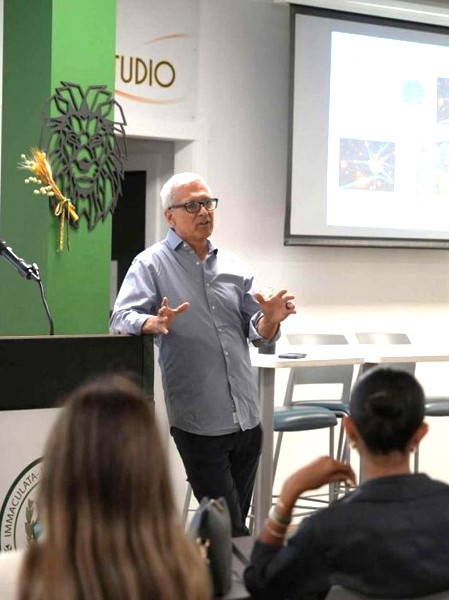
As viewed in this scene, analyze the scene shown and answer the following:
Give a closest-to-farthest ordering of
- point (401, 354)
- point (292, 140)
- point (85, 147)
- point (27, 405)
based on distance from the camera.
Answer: point (27, 405) < point (85, 147) < point (401, 354) < point (292, 140)

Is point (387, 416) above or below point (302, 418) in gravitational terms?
above

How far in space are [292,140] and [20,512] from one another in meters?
3.50

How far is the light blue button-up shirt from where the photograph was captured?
363cm

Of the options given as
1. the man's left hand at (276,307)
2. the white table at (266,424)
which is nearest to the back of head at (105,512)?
the man's left hand at (276,307)

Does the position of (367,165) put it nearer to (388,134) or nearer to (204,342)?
(388,134)

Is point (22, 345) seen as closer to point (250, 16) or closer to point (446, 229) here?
point (250, 16)

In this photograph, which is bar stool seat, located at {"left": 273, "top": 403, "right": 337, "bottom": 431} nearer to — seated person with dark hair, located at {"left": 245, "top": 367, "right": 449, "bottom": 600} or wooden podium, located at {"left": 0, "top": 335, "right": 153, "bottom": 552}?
wooden podium, located at {"left": 0, "top": 335, "right": 153, "bottom": 552}

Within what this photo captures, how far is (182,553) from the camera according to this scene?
146cm

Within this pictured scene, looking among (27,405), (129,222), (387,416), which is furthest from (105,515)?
(129,222)

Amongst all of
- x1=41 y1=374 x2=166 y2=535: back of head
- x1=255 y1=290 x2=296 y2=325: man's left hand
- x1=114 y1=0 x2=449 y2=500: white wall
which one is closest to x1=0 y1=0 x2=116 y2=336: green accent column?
x1=255 y1=290 x2=296 y2=325: man's left hand

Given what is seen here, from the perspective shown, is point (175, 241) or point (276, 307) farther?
point (175, 241)

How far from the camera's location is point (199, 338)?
3.67 metres

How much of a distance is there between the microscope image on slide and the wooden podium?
3457 millimetres

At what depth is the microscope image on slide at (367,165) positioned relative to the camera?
6.41m
